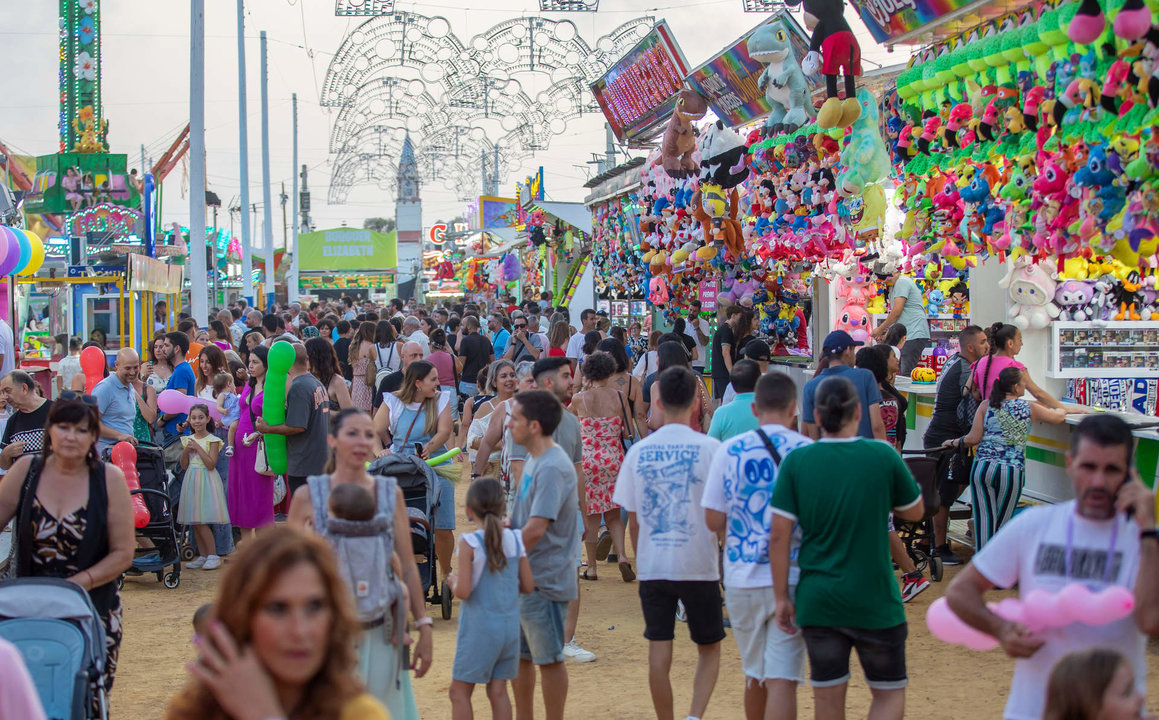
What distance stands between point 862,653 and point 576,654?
2.79 meters

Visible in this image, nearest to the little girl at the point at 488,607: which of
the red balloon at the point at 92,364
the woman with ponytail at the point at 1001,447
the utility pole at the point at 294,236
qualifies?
the woman with ponytail at the point at 1001,447

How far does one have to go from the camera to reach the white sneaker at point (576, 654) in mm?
6586

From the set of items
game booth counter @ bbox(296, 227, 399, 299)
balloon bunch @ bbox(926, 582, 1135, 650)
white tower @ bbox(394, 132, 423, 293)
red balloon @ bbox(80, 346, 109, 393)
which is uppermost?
white tower @ bbox(394, 132, 423, 293)

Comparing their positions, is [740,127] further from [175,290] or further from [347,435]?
[175,290]

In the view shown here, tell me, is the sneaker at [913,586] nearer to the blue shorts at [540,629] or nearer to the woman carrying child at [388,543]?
the blue shorts at [540,629]

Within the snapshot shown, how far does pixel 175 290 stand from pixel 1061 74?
18.6m

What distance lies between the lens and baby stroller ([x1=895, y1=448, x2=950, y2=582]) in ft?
25.7

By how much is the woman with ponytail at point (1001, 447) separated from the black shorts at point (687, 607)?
132 inches

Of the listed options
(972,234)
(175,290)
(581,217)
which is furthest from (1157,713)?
(175,290)

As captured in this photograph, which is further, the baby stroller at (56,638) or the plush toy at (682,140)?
the plush toy at (682,140)

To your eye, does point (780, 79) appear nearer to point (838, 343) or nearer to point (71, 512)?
point (838, 343)

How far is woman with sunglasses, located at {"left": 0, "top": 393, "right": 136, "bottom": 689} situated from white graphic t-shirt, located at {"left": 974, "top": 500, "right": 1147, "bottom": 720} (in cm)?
306

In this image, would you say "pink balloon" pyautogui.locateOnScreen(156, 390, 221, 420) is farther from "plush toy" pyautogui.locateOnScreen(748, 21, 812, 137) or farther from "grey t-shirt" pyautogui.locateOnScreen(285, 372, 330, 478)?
"plush toy" pyautogui.locateOnScreen(748, 21, 812, 137)

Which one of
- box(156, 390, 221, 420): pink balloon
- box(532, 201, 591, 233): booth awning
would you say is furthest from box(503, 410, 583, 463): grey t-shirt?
box(532, 201, 591, 233): booth awning
